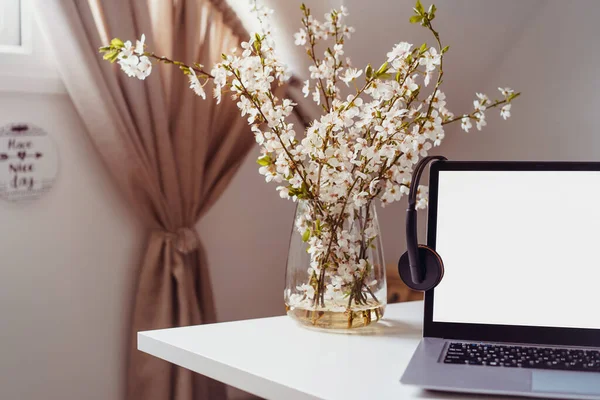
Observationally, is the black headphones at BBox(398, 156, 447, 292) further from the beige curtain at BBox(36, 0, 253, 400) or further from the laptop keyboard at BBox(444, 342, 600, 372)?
the beige curtain at BBox(36, 0, 253, 400)

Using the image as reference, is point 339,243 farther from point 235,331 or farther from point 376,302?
point 235,331

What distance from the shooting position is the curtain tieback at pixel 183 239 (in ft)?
7.30

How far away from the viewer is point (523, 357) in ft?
3.30

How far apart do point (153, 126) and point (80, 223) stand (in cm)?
34

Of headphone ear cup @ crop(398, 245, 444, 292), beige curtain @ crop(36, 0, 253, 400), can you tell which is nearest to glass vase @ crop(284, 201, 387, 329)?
headphone ear cup @ crop(398, 245, 444, 292)

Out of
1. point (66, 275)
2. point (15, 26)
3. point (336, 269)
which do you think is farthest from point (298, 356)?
point (15, 26)

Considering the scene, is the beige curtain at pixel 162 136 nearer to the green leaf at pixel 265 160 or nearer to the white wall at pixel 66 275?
the white wall at pixel 66 275

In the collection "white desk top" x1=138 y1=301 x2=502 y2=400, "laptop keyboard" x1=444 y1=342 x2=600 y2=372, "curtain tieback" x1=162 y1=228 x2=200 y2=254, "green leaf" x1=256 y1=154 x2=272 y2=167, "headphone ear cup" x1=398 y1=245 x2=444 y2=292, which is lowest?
"white desk top" x1=138 y1=301 x2=502 y2=400

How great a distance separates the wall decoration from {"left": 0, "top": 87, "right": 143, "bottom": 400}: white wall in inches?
0.8

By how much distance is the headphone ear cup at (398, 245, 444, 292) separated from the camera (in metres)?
1.10

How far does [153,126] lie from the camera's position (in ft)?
7.15

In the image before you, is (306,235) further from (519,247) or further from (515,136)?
(515,136)

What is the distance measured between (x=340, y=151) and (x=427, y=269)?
0.75 feet

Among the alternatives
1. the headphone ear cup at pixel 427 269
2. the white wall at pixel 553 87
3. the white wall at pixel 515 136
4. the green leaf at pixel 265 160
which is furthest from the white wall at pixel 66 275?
the white wall at pixel 553 87
